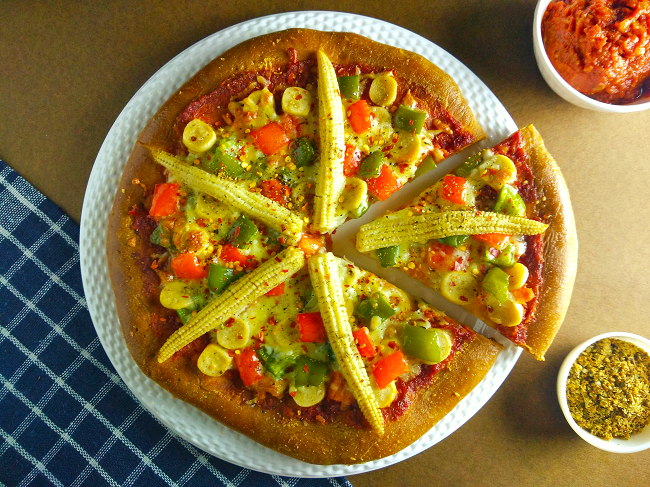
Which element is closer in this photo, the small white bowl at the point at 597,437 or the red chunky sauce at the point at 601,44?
the red chunky sauce at the point at 601,44

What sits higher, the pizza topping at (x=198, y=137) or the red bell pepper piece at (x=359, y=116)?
the pizza topping at (x=198, y=137)

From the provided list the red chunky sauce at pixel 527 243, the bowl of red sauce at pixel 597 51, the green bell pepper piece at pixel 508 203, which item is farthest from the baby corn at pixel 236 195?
the bowl of red sauce at pixel 597 51

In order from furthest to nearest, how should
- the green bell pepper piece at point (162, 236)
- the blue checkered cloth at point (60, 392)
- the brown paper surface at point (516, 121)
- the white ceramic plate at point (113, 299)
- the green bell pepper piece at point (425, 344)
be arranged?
the brown paper surface at point (516, 121), the blue checkered cloth at point (60, 392), the white ceramic plate at point (113, 299), the green bell pepper piece at point (162, 236), the green bell pepper piece at point (425, 344)

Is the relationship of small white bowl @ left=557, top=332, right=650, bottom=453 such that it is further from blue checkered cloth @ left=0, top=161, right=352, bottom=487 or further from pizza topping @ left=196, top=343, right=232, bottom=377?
pizza topping @ left=196, top=343, right=232, bottom=377

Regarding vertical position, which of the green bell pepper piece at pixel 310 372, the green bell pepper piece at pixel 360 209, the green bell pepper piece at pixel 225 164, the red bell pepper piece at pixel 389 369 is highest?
the green bell pepper piece at pixel 225 164

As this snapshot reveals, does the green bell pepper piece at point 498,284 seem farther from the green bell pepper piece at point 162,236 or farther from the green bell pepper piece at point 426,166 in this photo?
the green bell pepper piece at point 162,236

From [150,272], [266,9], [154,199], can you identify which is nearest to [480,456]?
[150,272]

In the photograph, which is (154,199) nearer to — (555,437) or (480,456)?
(480,456)
